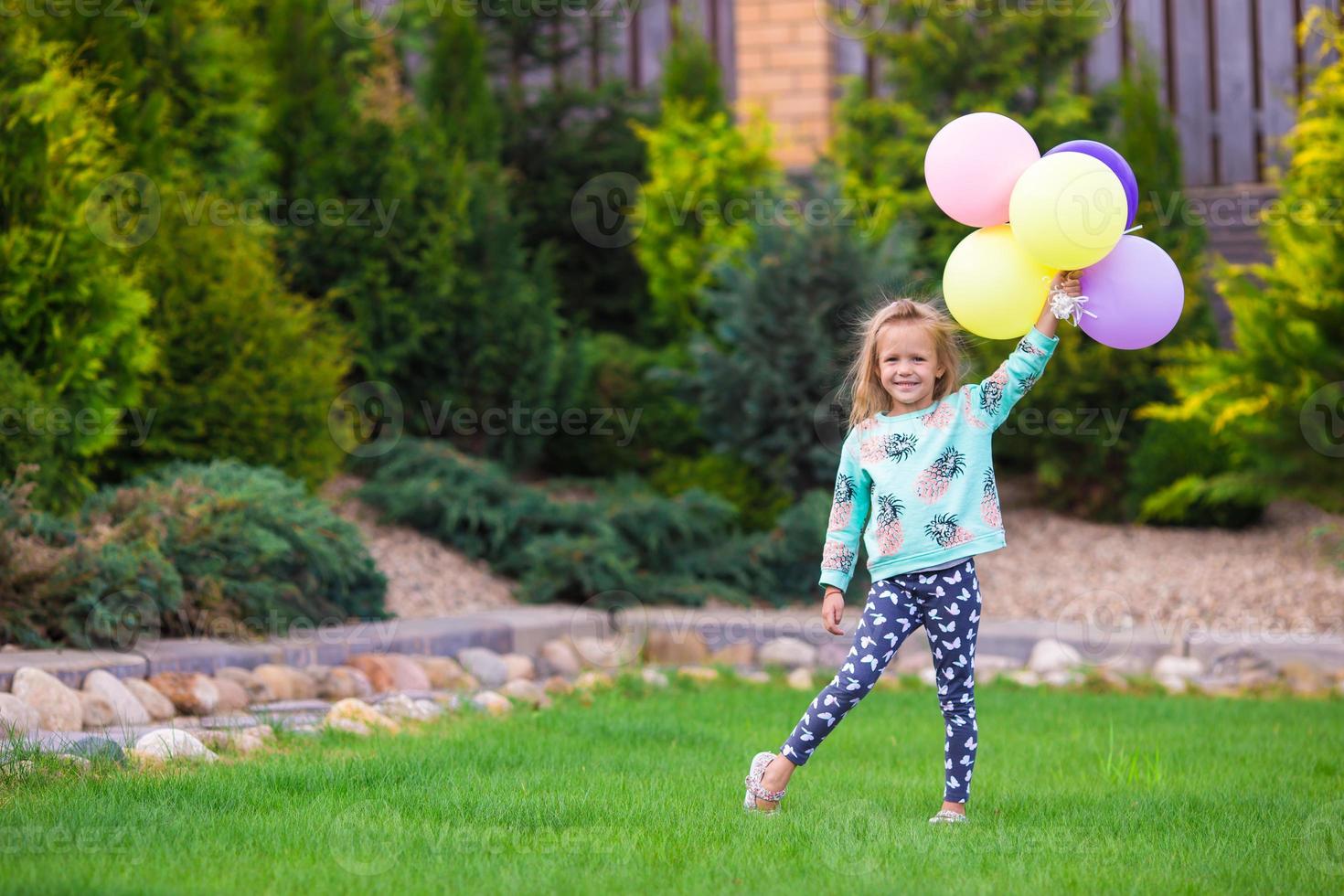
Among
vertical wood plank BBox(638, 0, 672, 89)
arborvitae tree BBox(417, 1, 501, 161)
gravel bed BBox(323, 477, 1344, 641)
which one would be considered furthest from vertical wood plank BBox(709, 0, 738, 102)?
gravel bed BBox(323, 477, 1344, 641)

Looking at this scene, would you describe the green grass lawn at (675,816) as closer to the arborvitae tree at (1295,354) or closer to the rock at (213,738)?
the rock at (213,738)

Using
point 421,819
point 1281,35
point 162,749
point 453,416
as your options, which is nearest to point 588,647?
point 453,416

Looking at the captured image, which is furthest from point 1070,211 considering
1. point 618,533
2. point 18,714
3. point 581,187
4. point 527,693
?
point 581,187

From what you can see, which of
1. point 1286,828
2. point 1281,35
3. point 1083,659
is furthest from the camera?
point 1281,35

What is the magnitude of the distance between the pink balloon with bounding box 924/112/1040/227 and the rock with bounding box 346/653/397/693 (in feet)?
10.6

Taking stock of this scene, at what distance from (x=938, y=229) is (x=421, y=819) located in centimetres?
789

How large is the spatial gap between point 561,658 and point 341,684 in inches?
56.6

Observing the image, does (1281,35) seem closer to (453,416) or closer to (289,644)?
(453,416)

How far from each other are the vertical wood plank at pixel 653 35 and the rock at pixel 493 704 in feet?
27.4

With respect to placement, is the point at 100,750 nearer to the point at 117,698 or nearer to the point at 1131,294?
the point at 117,698

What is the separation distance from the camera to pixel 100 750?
3.64 meters

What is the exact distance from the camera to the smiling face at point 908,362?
3.49 meters

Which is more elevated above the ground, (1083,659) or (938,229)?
(938,229)

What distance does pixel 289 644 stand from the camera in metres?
5.49
